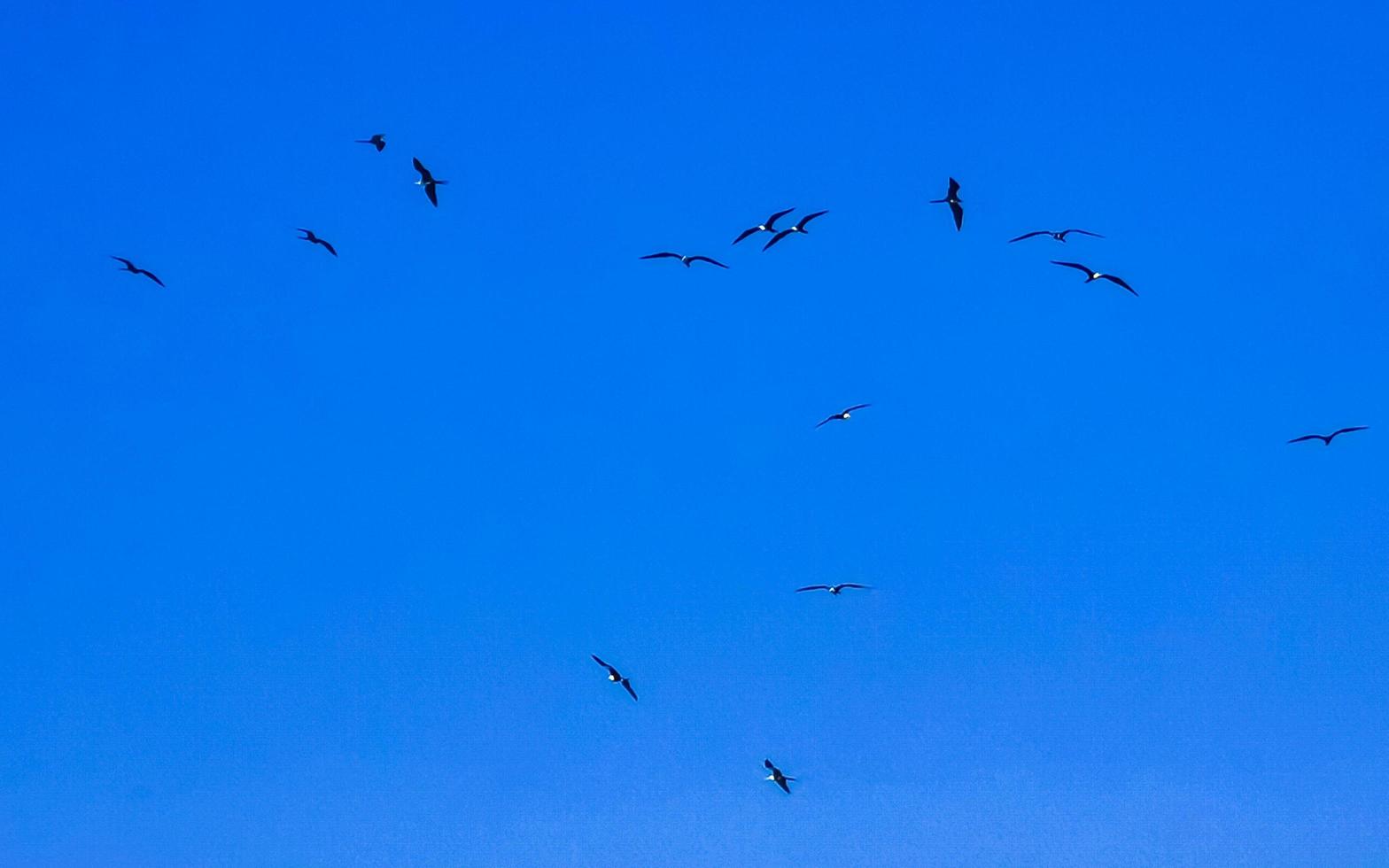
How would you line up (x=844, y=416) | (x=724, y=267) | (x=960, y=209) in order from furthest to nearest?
(x=844, y=416)
(x=724, y=267)
(x=960, y=209)

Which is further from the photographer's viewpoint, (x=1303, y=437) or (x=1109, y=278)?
(x=1303, y=437)

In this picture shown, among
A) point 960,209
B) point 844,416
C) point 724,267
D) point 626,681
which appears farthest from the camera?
point 844,416

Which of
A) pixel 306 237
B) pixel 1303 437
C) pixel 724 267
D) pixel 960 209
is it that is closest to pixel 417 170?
pixel 306 237

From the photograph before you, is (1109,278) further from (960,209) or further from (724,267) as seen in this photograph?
(724,267)

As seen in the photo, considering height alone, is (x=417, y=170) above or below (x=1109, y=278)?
below

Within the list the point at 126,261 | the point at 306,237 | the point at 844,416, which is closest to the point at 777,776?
the point at 844,416

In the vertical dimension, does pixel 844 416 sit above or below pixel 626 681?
above

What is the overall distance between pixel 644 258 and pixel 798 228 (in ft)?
26.7

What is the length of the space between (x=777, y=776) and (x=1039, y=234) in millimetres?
29969

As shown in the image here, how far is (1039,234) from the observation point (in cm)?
8931

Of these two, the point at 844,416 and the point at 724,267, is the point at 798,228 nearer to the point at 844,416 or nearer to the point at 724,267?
the point at 724,267

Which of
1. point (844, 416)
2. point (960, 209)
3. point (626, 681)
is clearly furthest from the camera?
point (844, 416)

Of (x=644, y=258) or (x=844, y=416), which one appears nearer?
(x=644, y=258)

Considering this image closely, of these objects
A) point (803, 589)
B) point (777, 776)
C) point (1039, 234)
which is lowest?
point (777, 776)
